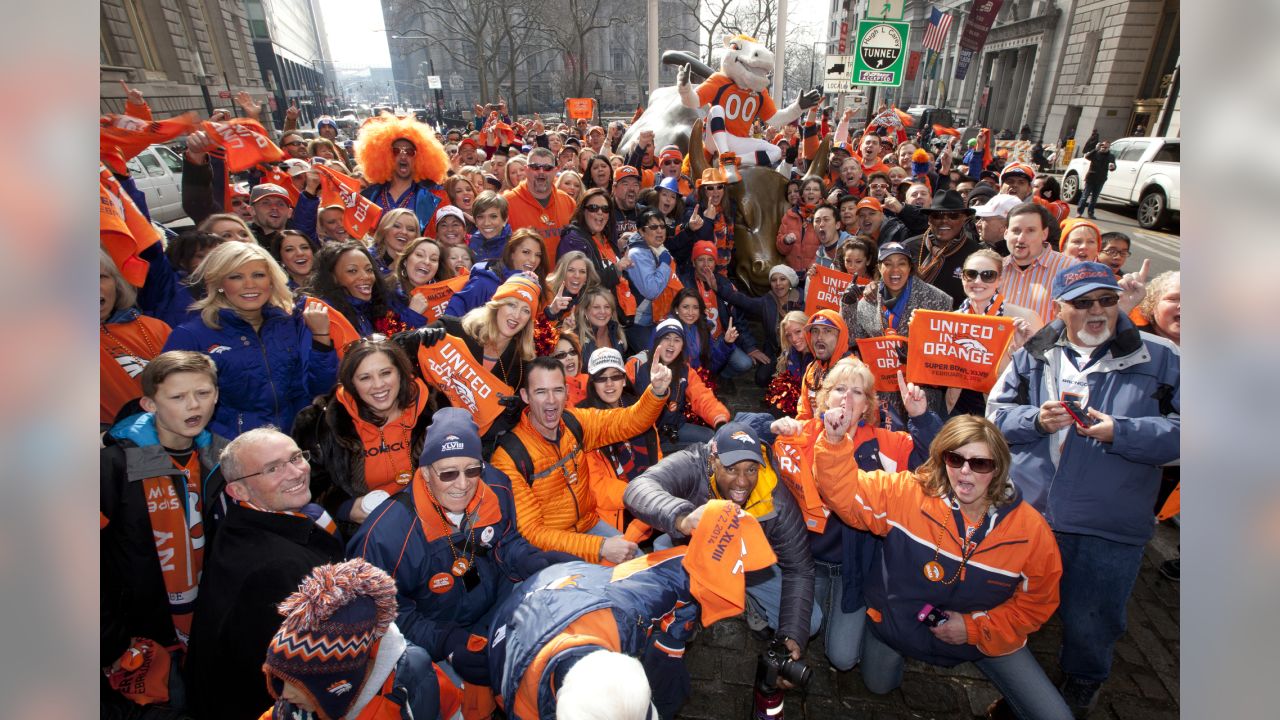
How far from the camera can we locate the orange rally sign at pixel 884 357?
4477 mm

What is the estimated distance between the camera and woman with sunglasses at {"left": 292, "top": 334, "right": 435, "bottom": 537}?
3.52 meters

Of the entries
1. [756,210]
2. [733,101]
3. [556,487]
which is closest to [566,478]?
[556,487]

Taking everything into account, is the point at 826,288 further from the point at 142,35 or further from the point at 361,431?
the point at 142,35

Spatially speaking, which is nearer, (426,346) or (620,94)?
(426,346)

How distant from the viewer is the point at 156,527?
9.48 ft

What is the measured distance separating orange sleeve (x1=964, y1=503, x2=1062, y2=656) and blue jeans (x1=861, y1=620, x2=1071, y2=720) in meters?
0.09

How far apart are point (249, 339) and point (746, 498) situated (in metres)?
3.12

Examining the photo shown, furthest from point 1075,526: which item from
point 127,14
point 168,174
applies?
point 127,14

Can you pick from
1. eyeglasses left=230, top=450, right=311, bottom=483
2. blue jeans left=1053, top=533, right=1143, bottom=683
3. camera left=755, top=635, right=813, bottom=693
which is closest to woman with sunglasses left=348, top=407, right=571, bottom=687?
eyeglasses left=230, top=450, right=311, bottom=483

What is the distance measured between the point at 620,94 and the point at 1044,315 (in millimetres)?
75941

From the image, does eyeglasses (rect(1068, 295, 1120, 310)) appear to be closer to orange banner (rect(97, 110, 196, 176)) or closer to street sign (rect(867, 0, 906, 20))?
orange banner (rect(97, 110, 196, 176))

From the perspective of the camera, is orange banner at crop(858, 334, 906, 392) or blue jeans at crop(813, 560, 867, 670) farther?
orange banner at crop(858, 334, 906, 392)
